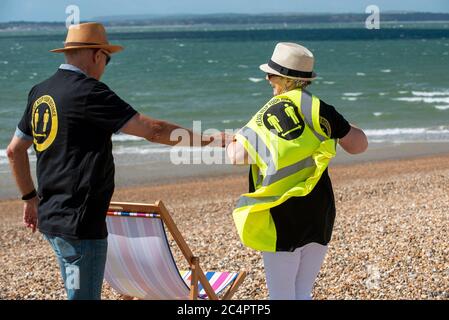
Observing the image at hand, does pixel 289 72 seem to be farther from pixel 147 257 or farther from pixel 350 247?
pixel 350 247

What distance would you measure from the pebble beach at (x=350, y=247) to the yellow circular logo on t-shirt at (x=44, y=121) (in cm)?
246

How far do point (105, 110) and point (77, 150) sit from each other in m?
0.21

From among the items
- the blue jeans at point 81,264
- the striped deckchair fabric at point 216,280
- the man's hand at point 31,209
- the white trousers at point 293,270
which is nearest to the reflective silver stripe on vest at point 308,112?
the white trousers at point 293,270

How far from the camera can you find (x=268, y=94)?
3025 cm

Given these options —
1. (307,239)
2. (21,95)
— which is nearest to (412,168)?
(307,239)

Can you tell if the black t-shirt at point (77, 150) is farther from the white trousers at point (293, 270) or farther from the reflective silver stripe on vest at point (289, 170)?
the white trousers at point (293, 270)

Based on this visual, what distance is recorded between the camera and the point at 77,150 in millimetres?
3119

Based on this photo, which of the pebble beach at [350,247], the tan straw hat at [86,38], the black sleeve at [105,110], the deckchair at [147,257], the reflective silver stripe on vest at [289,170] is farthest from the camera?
the pebble beach at [350,247]

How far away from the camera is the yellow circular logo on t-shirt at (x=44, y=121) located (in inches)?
124

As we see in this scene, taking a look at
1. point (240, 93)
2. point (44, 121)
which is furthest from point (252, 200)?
point (240, 93)

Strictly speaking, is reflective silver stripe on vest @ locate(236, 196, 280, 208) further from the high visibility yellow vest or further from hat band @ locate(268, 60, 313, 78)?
hat band @ locate(268, 60, 313, 78)

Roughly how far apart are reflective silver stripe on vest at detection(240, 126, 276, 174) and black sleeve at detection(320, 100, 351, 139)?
10.5 inches

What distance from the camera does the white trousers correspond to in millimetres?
3449
